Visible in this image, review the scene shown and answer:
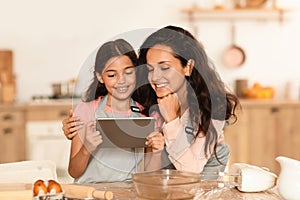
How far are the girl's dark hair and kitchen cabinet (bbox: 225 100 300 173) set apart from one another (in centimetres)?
314

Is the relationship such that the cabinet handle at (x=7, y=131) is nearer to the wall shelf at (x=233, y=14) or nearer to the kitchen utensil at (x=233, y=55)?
the wall shelf at (x=233, y=14)

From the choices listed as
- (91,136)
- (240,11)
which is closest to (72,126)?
(91,136)

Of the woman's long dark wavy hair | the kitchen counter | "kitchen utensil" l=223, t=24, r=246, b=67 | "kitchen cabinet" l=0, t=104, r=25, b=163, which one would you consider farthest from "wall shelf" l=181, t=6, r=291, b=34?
the kitchen counter

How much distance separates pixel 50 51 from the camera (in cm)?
530

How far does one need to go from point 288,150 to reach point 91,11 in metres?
1.96

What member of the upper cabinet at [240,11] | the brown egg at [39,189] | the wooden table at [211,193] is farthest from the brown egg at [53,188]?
the upper cabinet at [240,11]

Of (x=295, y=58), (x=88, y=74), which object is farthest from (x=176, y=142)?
(x=295, y=58)

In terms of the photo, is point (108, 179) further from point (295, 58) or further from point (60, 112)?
point (295, 58)

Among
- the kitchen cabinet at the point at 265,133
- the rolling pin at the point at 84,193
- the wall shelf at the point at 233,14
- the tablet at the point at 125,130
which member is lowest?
the kitchen cabinet at the point at 265,133

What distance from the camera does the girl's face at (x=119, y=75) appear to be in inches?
73.9

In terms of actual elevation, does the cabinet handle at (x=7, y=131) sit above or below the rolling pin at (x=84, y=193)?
below

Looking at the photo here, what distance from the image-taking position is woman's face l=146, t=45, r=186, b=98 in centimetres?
187

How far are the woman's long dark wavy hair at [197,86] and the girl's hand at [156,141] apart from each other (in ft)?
0.37

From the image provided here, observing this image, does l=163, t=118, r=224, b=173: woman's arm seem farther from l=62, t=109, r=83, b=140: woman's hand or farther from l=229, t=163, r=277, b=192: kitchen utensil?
l=62, t=109, r=83, b=140: woman's hand
